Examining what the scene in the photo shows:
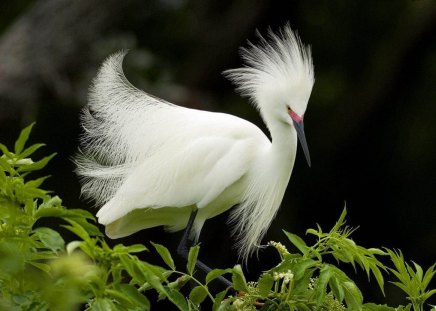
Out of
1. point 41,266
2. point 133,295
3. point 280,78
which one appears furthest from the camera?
point 280,78

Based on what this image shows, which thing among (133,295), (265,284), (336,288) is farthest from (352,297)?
(133,295)

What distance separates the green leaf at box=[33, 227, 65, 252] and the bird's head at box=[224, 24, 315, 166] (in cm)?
163

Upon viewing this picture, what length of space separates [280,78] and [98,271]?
187 centimetres

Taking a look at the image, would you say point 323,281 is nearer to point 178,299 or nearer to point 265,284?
point 265,284

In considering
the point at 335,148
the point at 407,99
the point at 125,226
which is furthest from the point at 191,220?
the point at 407,99

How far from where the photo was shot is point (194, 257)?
1.98 metres

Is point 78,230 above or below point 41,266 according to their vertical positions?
above

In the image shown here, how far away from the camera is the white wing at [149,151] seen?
3305 mm

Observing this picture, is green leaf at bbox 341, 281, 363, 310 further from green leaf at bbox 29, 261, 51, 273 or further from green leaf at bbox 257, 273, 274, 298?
green leaf at bbox 29, 261, 51, 273

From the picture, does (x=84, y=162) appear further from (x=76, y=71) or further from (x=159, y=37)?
(x=159, y=37)

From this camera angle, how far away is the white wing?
10.8ft

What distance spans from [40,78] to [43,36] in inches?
10.3

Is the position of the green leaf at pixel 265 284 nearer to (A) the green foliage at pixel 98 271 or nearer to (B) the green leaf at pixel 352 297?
(A) the green foliage at pixel 98 271

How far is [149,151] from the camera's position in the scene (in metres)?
3.38
